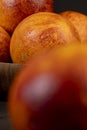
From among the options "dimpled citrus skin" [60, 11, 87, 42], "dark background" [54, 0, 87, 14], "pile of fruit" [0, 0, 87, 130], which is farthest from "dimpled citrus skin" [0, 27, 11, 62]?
"dark background" [54, 0, 87, 14]

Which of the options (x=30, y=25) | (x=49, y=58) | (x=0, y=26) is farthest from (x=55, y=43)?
(x=49, y=58)

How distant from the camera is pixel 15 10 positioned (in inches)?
29.9

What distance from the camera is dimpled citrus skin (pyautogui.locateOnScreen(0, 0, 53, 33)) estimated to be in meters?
0.76

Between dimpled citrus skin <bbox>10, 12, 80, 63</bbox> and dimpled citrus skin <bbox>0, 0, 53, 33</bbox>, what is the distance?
75 millimetres

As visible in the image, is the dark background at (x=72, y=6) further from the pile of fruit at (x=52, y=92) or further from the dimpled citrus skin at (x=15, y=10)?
the pile of fruit at (x=52, y=92)

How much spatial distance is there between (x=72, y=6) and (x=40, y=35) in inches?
36.5

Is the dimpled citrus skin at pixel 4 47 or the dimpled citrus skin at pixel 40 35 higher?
the dimpled citrus skin at pixel 40 35

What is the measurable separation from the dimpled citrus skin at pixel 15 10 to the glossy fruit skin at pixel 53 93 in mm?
460

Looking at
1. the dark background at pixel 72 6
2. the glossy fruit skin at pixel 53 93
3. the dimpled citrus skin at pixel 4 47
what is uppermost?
the glossy fruit skin at pixel 53 93

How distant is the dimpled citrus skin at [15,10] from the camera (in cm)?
76

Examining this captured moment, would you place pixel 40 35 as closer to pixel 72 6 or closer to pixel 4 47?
pixel 4 47

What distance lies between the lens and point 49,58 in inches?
12.0

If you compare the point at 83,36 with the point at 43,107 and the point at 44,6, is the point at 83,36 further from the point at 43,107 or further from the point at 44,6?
the point at 43,107

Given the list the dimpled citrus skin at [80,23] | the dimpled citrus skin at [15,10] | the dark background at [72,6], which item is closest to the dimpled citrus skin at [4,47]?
the dimpled citrus skin at [15,10]
